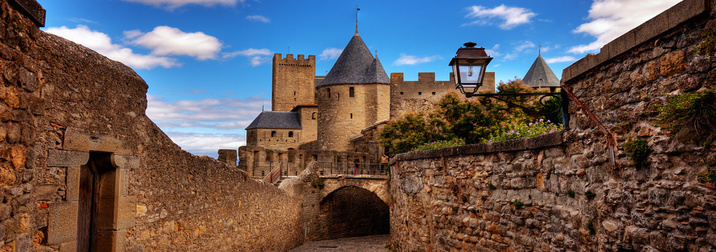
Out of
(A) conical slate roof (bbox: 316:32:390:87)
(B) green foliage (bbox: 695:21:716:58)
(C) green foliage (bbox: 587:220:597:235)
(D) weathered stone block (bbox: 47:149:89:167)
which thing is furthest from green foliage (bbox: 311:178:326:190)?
(B) green foliage (bbox: 695:21:716:58)

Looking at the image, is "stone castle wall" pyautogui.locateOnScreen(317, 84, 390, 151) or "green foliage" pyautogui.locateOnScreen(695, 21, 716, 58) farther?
"stone castle wall" pyautogui.locateOnScreen(317, 84, 390, 151)

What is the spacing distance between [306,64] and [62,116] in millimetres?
54428

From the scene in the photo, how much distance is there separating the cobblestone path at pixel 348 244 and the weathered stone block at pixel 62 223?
11646 mm

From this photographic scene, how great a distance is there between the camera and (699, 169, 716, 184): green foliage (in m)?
3.04

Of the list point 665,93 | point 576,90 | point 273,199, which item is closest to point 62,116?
point 576,90

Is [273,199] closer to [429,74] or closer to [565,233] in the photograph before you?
[565,233]

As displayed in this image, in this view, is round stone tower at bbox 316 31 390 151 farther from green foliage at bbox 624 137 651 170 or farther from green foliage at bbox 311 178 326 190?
green foliage at bbox 624 137 651 170

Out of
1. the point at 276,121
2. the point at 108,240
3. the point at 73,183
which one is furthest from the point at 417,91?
the point at 73,183

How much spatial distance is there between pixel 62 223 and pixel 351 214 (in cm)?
1780

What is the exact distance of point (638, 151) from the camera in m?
3.64

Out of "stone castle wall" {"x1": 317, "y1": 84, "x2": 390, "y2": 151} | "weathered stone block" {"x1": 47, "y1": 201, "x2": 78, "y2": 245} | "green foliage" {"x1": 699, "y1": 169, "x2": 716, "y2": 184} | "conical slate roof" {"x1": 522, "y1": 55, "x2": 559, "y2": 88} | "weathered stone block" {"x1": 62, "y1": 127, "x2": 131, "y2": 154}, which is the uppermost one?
"conical slate roof" {"x1": 522, "y1": 55, "x2": 559, "y2": 88}

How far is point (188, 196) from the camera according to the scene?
798 cm

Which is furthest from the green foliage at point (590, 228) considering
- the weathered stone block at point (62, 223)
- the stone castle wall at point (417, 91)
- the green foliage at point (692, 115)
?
the stone castle wall at point (417, 91)

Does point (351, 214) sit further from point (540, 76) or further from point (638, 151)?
point (638, 151)
